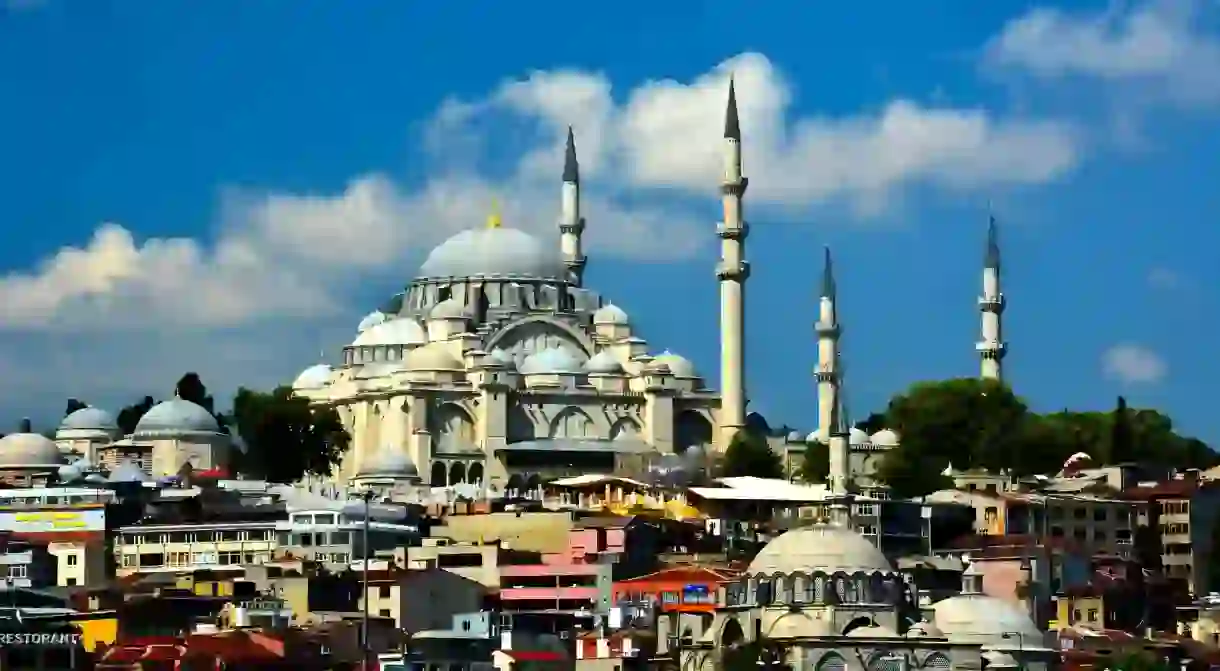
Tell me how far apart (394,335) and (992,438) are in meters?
17.0

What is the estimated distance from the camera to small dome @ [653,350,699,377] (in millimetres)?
94312

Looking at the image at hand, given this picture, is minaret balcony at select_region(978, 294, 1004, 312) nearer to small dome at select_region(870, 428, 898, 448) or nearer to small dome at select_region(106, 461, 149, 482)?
small dome at select_region(870, 428, 898, 448)

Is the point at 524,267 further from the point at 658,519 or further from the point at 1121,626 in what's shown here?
the point at 1121,626

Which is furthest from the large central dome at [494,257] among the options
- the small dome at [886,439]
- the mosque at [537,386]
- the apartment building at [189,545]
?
the apartment building at [189,545]

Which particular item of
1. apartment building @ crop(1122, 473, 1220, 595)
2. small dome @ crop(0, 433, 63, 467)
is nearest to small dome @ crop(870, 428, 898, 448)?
apartment building @ crop(1122, 473, 1220, 595)

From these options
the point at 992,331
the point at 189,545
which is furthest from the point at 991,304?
the point at 189,545

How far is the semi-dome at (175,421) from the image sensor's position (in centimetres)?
9056

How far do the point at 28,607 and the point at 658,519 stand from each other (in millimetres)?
17239

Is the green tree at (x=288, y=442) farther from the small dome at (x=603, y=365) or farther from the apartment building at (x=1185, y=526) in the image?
the apartment building at (x=1185, y=526)

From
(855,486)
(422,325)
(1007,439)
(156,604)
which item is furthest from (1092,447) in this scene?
(156,604)

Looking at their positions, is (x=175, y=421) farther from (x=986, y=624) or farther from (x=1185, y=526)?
(x=986, y=624)

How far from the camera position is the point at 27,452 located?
87.8 metres

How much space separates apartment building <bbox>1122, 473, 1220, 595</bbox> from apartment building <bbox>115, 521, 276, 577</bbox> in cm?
1792

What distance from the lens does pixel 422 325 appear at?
98.1 meters
